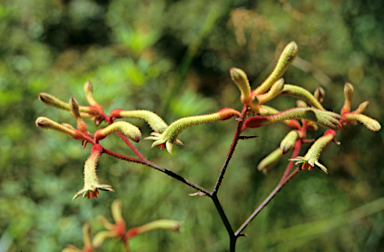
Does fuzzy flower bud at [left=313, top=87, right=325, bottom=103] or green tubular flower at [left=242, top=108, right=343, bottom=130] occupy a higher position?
green tubular flower at [left=242, top=108, right=343, bottom=130]

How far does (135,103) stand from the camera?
82.9 inches

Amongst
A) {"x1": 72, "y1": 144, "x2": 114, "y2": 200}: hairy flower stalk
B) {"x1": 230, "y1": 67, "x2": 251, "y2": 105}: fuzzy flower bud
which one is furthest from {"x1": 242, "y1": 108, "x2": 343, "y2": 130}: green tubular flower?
{"x1": 72, "y1": 144, "x2": 114, "y2": 200}: hairy flower stalk

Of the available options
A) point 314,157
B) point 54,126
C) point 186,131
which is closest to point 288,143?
point 314,157

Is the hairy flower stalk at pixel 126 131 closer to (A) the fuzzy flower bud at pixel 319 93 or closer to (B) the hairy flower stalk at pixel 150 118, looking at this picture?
(B) the hairy flower stalk at pixel 150 118

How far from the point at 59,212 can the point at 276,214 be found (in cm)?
134

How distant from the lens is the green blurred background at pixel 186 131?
158 centimetres

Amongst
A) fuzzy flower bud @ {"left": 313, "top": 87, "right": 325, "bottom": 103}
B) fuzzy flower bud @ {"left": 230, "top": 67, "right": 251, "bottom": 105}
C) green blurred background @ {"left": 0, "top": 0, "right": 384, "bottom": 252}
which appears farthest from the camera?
green blurred background @ {"left": 0, "top": 0, "right": 384, "bottom": 252}

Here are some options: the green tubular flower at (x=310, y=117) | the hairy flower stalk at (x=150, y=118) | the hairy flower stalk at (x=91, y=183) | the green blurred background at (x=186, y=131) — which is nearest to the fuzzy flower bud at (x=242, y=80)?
the green tubular flower at (x=310, y=117)

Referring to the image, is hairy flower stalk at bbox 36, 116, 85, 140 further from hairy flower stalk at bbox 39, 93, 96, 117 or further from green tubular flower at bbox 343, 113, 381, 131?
green tubular flower at bbox 343, 113, 381, 131

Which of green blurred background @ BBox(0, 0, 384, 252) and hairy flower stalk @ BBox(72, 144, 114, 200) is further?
green blurred background @ BBox(0, 0, 384, 252)

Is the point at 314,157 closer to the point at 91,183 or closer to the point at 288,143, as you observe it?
the point at 288,143

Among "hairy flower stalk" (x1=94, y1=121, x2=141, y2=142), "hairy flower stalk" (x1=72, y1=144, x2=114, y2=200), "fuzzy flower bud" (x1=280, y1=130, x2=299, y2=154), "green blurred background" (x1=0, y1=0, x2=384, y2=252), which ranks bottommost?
"green blurred background" (x1=0, y1=0, x2=384, y2=252)

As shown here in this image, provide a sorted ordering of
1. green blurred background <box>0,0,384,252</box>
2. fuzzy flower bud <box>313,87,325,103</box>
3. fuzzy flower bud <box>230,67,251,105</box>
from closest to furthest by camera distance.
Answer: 1. fuzzy flower bud <box>230,67,251,105</box>
2. fuzzy flower bud <box>313,87,325,103</box>
3. green blurred background <box>0,0,384,252</box>

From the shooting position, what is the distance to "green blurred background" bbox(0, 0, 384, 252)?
62.4 inches
